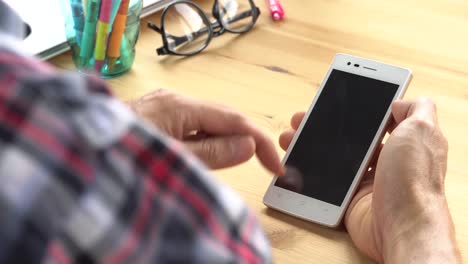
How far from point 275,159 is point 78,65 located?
1.28 feet

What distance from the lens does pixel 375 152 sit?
0.82 m

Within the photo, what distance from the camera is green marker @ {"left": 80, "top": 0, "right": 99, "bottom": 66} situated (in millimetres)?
913

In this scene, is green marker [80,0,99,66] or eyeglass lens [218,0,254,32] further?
eyeglass lens [218,0,254,32]

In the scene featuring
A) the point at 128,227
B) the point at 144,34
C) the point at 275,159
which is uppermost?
the point at 128,227

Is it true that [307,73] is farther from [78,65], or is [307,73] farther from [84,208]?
[84,208]

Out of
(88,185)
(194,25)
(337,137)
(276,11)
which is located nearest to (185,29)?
(194,25)

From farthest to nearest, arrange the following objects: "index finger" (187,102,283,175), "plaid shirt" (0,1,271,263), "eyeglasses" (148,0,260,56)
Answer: "eyeglasses" (148,0,260,56) < "index finger" (187,102,283,175) < "plaid shirt" (0,1,271,263)

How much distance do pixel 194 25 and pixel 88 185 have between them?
0.82 meters

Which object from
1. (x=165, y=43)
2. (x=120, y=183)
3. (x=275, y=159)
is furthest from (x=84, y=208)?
(x=165, y=43)

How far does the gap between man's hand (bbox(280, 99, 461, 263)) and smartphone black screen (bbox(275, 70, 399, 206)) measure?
0.10 feet

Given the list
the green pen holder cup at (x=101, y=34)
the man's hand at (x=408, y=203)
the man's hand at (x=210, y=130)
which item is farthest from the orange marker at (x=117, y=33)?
the man's hand at (x=408, y=203)

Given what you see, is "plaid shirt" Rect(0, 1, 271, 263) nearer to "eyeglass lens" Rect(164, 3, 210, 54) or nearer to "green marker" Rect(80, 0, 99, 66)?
"green marker" Rect(80, 0, 99, 66)

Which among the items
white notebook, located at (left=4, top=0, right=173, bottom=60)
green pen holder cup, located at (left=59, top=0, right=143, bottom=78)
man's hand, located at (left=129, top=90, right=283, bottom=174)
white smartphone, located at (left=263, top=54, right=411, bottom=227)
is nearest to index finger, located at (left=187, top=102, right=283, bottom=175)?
man's hand, located at (left=129, top=90, right=283, bottom=174)

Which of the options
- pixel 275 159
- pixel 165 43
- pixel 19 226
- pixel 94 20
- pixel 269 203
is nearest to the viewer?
pixel 19 226
